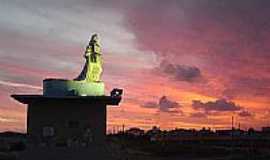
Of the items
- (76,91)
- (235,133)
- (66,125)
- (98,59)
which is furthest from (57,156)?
(235,133)

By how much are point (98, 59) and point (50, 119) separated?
430cm

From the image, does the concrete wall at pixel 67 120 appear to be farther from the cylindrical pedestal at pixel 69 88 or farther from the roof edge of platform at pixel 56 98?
the cylindrical pedestal at pixel 69 88

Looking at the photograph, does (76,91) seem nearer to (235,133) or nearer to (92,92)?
(92,92)

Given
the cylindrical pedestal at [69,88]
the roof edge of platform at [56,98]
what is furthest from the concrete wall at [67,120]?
the cylindrical pedestal at [69,88]

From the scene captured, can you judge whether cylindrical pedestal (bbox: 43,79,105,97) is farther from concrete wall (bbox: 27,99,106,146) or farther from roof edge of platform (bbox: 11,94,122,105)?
concrete wall (bbox: 27,99,106,146)

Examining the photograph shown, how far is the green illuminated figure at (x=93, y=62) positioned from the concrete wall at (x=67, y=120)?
164 centimetres

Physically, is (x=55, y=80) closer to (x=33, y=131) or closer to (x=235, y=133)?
(x=33, y=131)

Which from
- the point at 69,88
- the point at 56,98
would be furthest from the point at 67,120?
the point at 69,88

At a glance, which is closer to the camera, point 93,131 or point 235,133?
point 93,131

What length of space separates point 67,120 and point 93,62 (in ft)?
11.7

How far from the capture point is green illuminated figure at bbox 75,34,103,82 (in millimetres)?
30953

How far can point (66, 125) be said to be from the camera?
99.6ft

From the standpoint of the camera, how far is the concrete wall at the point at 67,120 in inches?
1190

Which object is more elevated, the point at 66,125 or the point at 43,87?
the point at 43,87
